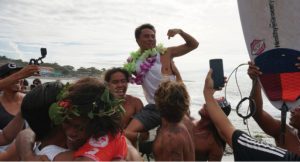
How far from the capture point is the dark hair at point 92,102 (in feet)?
5.88

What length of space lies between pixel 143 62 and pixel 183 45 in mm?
581

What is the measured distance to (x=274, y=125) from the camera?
338cm

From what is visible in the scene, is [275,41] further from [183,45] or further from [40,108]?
[40,108]

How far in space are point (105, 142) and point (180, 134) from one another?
139cm

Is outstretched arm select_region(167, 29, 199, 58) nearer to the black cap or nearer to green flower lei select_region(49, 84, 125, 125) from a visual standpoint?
the black cap

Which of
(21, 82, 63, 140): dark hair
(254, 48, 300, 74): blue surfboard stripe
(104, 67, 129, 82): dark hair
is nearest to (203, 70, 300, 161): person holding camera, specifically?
(21, 82, 63, 140): dark hair

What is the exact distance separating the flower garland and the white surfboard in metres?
1.11

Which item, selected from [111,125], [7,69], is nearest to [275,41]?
[111,125]

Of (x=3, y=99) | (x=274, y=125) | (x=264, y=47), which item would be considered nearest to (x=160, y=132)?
(x=274, y=125)

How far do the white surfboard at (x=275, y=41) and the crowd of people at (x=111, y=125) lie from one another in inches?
18.9

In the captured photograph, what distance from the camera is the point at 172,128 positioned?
10.2ft

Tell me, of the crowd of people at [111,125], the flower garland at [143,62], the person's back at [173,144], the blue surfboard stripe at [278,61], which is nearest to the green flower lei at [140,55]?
the flower garland at [143,62]

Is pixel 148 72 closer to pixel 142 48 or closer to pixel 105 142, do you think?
pixel 142 48

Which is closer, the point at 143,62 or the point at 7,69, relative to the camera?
the point at 7,69
